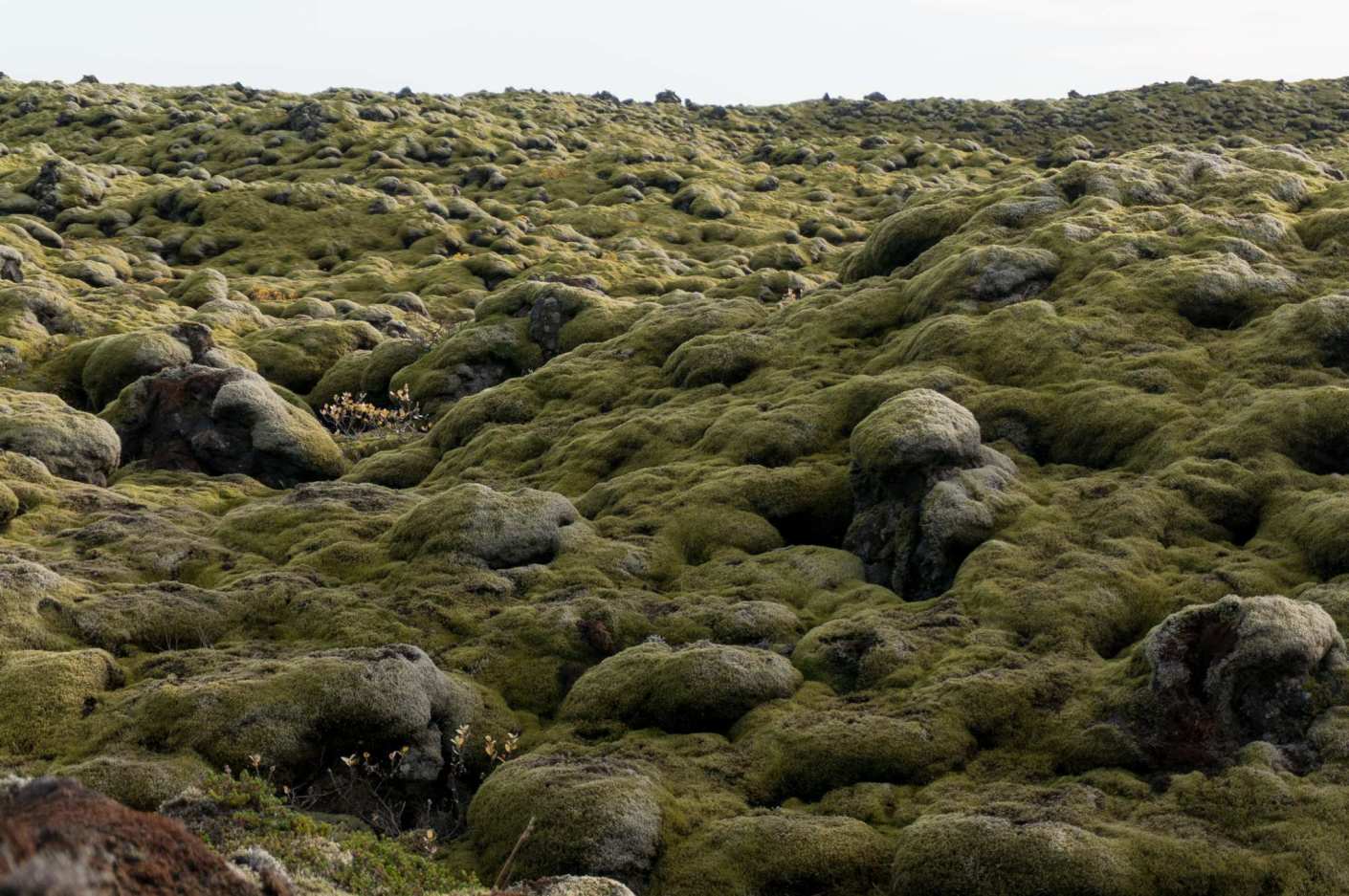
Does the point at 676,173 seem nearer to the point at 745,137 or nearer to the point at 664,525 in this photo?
the point at 745,137

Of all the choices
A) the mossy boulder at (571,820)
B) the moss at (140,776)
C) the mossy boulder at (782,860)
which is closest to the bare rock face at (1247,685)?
the mossy boulder at (782,860)

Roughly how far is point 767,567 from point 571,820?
9.59 meters

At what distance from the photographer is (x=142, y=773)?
15062 mm

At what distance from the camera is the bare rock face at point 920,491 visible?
21250mm

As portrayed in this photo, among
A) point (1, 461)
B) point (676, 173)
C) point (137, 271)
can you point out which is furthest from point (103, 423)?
point (676, 173)

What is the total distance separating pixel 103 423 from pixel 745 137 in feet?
386

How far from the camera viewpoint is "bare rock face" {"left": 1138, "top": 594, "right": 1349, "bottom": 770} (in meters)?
14.5

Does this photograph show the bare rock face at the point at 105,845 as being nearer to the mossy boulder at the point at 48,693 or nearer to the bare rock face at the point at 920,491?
the mossy boulder at the point at 48,693

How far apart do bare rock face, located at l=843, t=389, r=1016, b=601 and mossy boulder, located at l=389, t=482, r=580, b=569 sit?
6746 mm

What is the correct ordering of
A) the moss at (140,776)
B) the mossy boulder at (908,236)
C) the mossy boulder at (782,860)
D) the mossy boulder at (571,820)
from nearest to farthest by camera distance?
the mossy boulder at (782,860), the mossy boulder at (571,820), the moss at (140,776), the mossy boulder at (908,236)

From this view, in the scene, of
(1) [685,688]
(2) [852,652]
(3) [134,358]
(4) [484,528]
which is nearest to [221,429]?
(3) [134,358]

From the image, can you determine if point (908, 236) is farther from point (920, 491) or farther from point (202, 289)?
point (202, 289)

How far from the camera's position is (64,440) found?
3253 cm

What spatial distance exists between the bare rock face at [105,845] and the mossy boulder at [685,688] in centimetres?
1039
